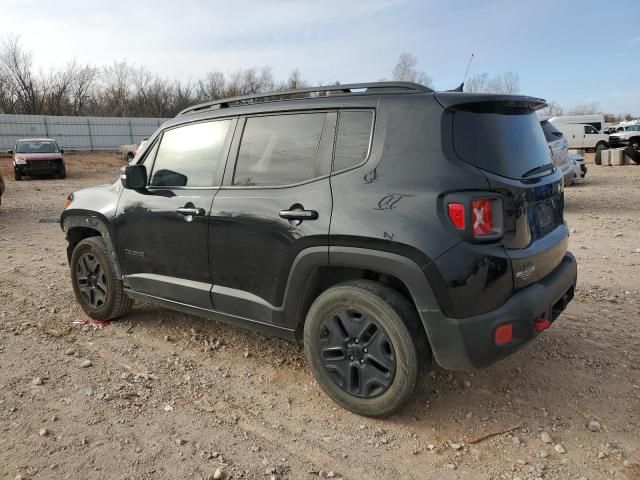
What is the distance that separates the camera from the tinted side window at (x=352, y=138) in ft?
9.46

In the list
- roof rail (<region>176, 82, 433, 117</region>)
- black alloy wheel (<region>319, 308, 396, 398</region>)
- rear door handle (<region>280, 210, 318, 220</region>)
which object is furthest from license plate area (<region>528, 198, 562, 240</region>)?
rear door handle (<region>280, 210, 318, 220</region>)

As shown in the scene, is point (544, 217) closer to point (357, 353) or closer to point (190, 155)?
point (357, 353)

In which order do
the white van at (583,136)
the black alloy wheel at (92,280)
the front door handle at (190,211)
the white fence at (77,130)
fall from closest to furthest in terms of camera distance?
the front door handle at (190,211), the black alloy wheel at (92,280), the white van at (583,136), the white fence at (77,130)

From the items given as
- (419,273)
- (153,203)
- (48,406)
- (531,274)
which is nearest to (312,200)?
(419,273)

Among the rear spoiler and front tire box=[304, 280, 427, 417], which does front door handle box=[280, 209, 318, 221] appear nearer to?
front tire box=[304, 280, 427, 417]

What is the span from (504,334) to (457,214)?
682 millimetres

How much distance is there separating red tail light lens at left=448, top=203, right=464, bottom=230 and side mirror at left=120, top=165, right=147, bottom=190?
254 centimetres

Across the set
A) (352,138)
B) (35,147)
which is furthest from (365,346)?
(35,147)

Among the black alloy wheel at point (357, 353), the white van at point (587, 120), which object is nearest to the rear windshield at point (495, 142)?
the black alloy wheel at point (357, 353)

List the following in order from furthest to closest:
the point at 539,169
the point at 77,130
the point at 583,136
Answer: the point at 77,130
the point at 583,136
the point at 539,169

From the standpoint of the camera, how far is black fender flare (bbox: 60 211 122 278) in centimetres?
422

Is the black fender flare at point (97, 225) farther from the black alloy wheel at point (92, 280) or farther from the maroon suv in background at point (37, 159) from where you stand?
the maroon suv in background at point (37, 159)

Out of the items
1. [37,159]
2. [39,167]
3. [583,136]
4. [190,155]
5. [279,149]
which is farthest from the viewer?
[583,136]

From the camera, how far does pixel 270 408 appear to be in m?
3.14
